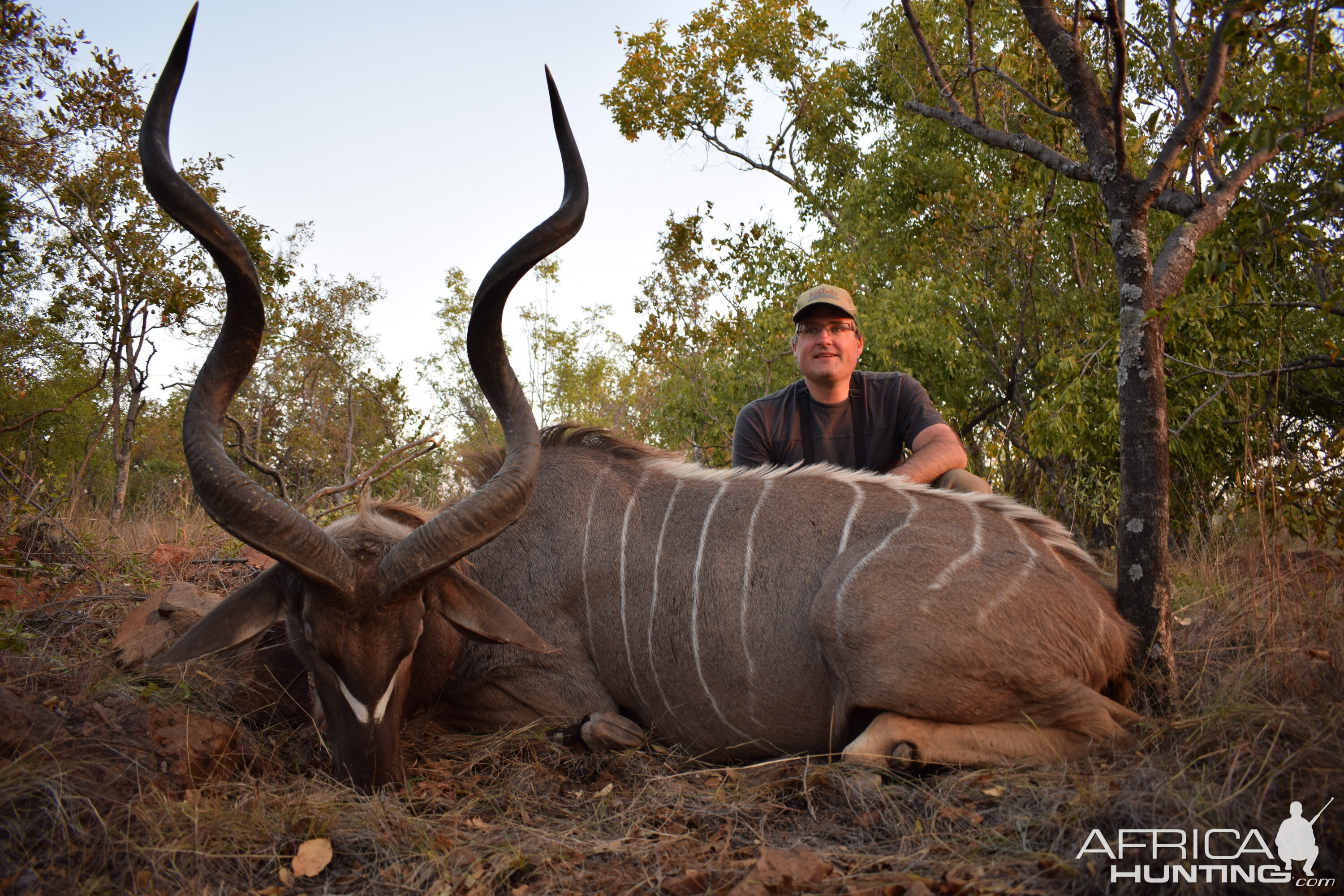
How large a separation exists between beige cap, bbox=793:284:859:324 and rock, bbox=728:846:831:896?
306cm

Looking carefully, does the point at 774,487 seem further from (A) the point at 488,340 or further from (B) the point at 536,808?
(B) the point at 536,808

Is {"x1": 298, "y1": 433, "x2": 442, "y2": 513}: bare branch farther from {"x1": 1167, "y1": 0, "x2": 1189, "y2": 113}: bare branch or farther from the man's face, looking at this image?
{"x1": 1167, "y1": 0, "x2": 1189, "y2": 113}: bare branch

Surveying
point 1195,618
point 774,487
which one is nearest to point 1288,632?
point 1195,618

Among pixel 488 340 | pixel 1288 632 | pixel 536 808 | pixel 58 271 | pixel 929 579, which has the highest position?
pixel 58 271

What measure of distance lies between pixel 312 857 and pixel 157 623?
1.93 metres

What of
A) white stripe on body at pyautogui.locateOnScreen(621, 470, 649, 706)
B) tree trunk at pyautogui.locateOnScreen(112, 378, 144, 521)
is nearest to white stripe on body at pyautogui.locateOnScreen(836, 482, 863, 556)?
white stripe on body at pyautogui.locateOnScreen(621, 470, 649, 706)

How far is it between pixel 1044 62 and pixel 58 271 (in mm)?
9920

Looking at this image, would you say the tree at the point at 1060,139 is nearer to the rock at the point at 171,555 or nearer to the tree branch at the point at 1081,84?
the tree branch at the point at 1081,84

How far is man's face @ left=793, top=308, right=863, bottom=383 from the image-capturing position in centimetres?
456

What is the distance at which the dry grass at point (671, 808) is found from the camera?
1.98m

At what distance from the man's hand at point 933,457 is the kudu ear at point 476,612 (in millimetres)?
1840

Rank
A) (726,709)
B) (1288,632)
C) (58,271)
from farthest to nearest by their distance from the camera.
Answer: (58,271)
(726,709)
(1288,632)

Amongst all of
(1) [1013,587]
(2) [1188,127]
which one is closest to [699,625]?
(1) [1013,587]

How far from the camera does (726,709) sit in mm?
3197
